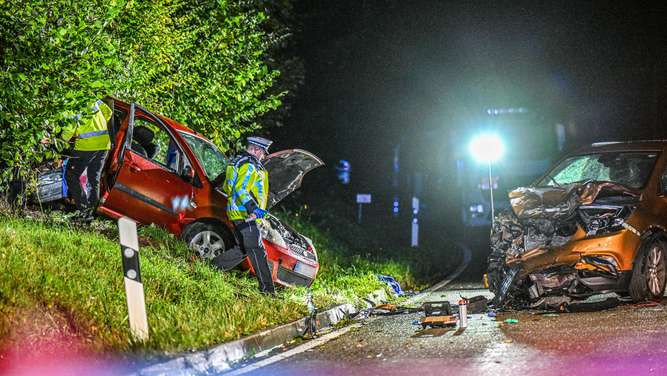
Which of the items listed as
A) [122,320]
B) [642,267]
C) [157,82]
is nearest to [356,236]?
[157,82]

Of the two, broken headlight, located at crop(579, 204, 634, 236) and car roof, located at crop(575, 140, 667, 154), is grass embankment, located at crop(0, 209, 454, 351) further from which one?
car roof, located at crop(575, 140, 667, 154)

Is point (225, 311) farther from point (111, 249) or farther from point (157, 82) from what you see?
point (157, 82)

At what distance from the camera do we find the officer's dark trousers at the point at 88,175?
400 inches

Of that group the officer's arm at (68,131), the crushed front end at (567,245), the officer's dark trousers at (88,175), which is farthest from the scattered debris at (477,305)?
the officer's arm at (68,131)

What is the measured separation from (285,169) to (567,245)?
3.76 meters

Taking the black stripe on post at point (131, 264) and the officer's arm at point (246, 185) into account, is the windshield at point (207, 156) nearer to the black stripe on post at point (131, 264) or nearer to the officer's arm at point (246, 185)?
the officer's arm at point (246, 185)

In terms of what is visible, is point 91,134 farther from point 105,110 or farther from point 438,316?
point 438,316

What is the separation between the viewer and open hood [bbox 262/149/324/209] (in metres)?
10.9

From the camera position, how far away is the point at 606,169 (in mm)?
10953

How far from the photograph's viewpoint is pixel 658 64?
3419 centimetres

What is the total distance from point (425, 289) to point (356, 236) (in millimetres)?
8327

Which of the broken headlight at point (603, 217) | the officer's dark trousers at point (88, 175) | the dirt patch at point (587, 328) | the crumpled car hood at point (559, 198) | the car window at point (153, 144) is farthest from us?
the car window at point (153, 144)

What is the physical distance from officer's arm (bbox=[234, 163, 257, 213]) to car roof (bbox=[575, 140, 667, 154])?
4923mm

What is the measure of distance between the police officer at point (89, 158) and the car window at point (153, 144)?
46 centimetres
